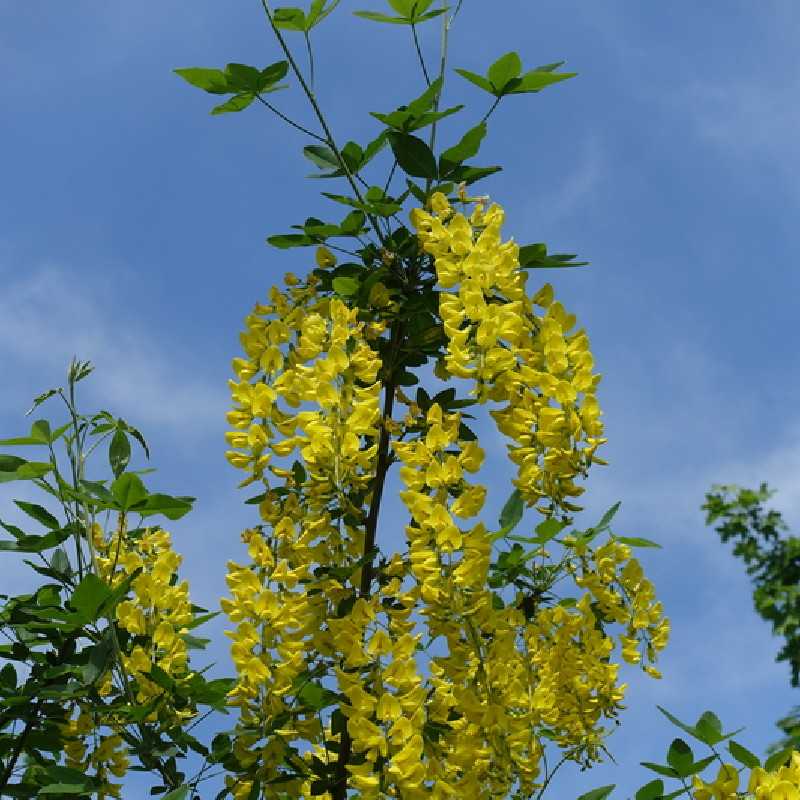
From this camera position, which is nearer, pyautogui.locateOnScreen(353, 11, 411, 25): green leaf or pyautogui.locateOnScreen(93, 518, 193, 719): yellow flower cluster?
pyautogui.locateOnScreen(93, 518, 193, 719): yellow flower cluster

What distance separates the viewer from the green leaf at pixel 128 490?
2.31 m

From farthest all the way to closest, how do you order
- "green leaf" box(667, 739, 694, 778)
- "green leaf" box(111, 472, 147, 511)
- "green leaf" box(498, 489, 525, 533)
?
"green leaf" box(498, 489, 525, 533), "green leaf" box(111, 472, 147, 511), "green leaf" box(667, 739, 694, 778)

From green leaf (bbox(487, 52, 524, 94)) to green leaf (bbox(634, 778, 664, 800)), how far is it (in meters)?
1.65

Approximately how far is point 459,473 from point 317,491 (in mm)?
304

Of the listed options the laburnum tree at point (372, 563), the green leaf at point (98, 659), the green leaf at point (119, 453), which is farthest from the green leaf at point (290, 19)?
the green leaf at point (98, 659)

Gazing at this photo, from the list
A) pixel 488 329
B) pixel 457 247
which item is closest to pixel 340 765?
pixel 488 329

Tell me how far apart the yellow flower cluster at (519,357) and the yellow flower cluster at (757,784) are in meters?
0.62

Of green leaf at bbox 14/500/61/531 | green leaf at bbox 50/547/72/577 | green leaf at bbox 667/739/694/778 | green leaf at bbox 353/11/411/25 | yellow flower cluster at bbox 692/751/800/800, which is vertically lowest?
yellow flower cluster at bbox 692/751/800/800

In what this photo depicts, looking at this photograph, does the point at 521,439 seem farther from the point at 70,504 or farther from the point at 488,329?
the point at 70,504

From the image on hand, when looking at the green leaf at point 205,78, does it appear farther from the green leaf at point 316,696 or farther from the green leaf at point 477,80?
the green leaf at point 316,696

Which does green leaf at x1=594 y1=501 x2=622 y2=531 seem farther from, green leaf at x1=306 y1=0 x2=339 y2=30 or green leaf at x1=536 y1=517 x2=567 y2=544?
green leaf at x1=306 y1=0 x2=339 y2=30

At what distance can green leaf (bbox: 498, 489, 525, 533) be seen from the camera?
2.43 meters

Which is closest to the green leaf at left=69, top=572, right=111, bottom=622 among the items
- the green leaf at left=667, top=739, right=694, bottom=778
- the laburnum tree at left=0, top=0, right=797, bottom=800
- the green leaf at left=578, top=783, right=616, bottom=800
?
the laburnum tree at left=0, top=0, right=797, bottom=800

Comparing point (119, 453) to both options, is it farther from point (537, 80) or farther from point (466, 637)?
point (537, 80)
